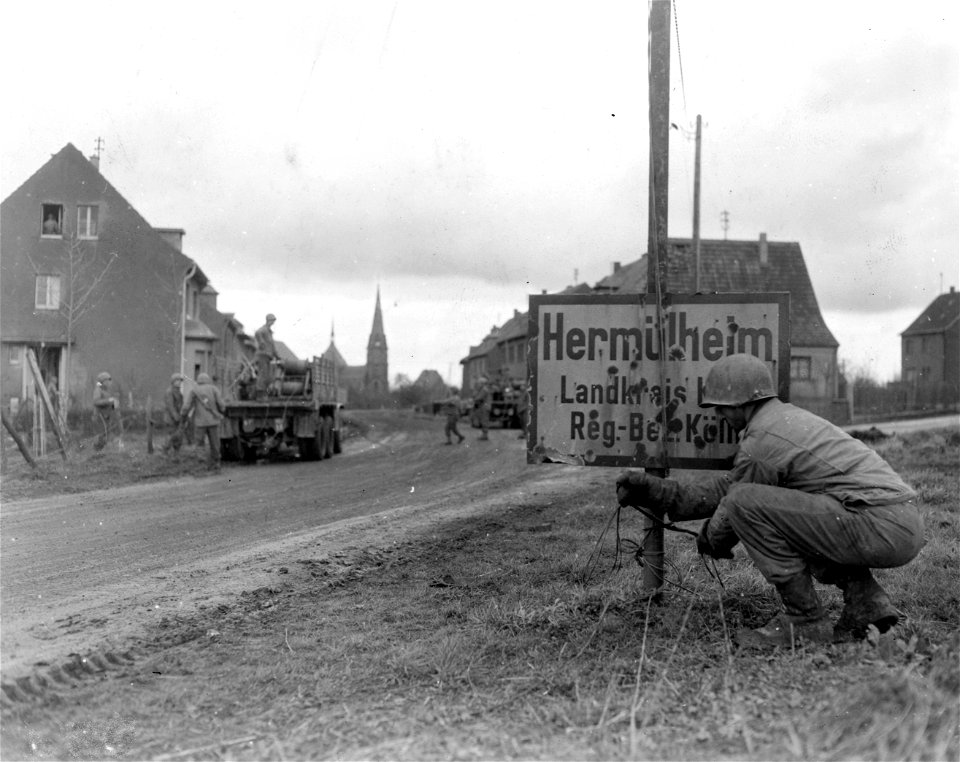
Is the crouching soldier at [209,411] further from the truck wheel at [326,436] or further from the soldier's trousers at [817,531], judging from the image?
the soldier's trousers at [817,531]

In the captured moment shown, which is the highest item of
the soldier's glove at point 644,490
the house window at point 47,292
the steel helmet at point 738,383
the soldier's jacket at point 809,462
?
the house window at point 47,292

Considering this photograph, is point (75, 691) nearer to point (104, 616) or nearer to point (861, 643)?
point (104, 616)

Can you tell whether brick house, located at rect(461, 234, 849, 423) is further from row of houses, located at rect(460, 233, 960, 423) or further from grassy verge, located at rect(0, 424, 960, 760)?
grassy verge, located at rect(0, 424, 960, 760)

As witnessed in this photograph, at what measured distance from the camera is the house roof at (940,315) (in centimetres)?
7562

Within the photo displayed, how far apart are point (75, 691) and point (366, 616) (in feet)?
6.05

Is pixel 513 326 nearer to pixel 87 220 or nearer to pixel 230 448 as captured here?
pixel 87 220

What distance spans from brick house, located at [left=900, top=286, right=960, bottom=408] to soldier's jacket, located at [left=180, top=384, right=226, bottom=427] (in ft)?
212

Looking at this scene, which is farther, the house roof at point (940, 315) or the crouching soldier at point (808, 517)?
the house roof at point (940, 315)

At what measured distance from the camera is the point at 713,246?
48.8 meters

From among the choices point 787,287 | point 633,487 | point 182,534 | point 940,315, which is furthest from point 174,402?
point 940,315

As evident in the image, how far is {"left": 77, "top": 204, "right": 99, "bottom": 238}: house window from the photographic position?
31422 millimetres

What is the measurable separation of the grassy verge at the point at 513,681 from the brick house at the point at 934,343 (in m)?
70.3

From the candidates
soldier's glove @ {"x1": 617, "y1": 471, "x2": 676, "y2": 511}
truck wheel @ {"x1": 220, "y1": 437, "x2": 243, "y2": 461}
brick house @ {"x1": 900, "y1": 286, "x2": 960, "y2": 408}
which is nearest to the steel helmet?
soldier's glove @ {"x1": 617, "y1": 471, "x2": 676, "y2": 511}

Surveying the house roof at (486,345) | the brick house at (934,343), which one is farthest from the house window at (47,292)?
the brick house at (934,343)
